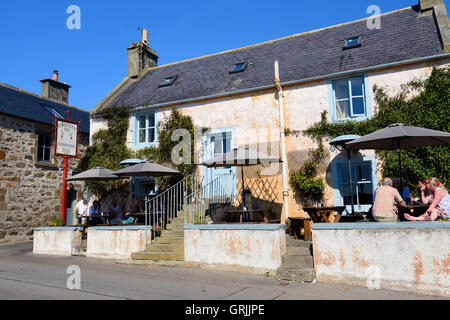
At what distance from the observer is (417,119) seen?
9750mm

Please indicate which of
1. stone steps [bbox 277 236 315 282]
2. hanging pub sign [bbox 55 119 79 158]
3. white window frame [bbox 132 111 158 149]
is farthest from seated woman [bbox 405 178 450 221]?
hanging pub sign [bbox 55 119 79 158]

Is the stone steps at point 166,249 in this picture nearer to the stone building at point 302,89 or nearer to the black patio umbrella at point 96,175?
the stone building at point 302,89

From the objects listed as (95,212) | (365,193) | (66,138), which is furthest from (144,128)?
(365,193)

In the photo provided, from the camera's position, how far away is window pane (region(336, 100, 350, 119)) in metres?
10.8

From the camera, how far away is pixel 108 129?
14445 mm

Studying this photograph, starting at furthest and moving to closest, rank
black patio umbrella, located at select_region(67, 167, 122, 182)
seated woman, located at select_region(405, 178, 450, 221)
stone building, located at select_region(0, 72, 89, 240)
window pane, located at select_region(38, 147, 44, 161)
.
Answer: window pane, located at select_region(38, 147, 44, 161) → stone building, located at select_region(0, 72, 89, 240) → black patio umbrella, located at select_region(67, 167, 122, 182) → seated woman, located at select_region(405, 178, 450, 221)

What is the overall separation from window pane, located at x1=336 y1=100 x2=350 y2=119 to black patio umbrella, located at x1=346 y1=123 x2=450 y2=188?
2924 mm

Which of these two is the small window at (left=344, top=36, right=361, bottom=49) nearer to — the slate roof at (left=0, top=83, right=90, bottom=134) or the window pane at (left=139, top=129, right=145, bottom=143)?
the window pane at (left=139, top=129, right=145, bottom=143)

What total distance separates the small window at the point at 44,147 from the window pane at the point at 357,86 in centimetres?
1292

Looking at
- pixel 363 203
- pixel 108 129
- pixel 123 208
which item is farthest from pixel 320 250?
pixel 108 129

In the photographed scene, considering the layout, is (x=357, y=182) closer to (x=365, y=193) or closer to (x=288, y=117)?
(x=365, y=193)

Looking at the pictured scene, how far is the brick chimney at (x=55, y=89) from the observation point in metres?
19.9
